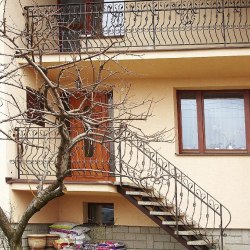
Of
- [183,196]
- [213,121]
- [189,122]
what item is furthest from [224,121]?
[183,196]

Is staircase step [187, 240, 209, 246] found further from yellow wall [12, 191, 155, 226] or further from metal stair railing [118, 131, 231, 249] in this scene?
yellow wall [12, 191, 155, 226]

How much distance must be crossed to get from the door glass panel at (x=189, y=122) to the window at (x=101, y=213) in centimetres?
231

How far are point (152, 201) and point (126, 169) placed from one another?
1.02 m

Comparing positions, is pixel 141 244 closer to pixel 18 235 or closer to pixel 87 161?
pixel 87 161

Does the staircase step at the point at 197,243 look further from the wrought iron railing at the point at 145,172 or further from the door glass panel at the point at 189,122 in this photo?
the door glass panel at the point at 189,122

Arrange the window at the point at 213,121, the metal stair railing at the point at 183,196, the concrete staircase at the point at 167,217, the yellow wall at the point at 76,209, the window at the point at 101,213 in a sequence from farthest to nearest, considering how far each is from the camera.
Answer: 1. the window at the point at 101,213
2. the window at the point at 213,121
3. the yellow wall at the point at 76,209
4. the metal stair railing at the point at 183,196
5. the concrete staircase at the point at 167,217

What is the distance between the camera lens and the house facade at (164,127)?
13.0 metres

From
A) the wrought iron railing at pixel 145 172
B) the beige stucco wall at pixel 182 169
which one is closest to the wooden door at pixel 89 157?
the wrought iron railing at pixel 145 172

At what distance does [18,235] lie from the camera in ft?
25.0

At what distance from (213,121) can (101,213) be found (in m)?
3.43

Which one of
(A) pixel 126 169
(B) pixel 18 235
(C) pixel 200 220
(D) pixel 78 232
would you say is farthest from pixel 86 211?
(B) pixel 18 235

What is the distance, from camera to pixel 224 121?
14.2m

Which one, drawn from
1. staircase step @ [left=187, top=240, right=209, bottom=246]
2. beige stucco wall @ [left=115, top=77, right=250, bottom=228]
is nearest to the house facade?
beige stucco wall @ [left=115, top=77, right=250, bottom=228]

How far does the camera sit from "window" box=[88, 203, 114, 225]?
14461mm
